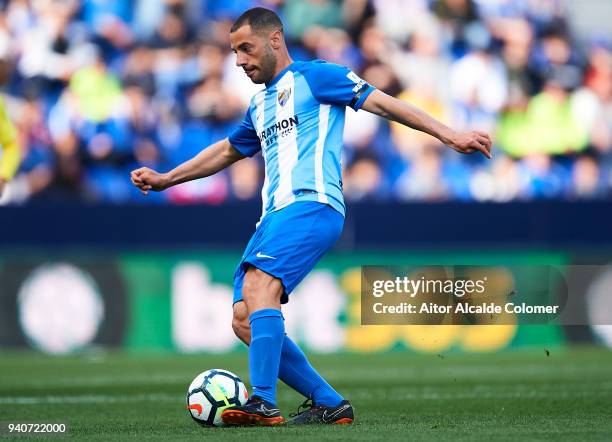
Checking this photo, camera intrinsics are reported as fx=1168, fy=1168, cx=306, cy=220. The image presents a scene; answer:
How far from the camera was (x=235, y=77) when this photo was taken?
14.5 meters

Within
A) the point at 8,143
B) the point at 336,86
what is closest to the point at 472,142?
the point at 336,86

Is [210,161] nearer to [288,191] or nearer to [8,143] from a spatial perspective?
[288,191]

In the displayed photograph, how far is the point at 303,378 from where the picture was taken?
18.6 feet

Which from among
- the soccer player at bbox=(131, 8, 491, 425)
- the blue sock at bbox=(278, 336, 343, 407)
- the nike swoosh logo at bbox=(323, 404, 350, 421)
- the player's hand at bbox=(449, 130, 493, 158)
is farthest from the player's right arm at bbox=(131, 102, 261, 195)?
Result: the nike swoosh logo at bbox=(323, 404, 350, 421)

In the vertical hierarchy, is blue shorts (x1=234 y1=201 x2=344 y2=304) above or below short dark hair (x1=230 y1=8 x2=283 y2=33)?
below

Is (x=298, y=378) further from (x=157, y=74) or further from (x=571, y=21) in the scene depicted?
(x=571, y=21)

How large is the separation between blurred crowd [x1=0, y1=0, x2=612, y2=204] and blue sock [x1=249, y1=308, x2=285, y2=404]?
321 inches

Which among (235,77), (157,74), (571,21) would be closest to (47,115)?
(157,74)

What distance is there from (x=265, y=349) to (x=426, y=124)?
4.11 feet

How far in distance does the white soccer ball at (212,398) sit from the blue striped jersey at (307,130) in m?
0.88

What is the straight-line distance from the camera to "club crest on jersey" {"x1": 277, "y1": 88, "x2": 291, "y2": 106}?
18.3ft

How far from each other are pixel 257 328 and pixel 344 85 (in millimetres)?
1206

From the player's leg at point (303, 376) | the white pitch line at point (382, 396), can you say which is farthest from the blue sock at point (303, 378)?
the white pitch line at point (382, 396)

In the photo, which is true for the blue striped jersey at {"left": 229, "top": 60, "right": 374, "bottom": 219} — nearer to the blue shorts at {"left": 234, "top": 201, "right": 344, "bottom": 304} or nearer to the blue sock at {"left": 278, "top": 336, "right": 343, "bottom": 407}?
the blue shorts at {"left": 234, "top": 201, "right": 344, "bottom": 304}
